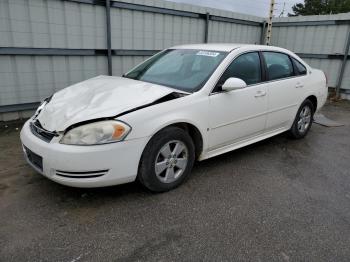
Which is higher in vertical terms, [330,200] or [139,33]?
[139,33]

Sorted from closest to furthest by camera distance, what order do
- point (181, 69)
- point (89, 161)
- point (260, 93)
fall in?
point (89, 161) < point (181, 69) < point (260, 93)

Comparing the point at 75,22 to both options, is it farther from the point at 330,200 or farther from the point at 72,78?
the point at 330,200

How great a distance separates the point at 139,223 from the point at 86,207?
584mm

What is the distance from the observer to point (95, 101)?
3.14m

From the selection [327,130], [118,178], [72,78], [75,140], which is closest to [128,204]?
[118,178]

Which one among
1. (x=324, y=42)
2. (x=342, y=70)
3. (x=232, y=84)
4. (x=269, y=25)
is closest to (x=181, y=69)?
(x=232, y=84)

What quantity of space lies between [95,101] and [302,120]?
142 inches

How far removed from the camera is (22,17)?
525 cm

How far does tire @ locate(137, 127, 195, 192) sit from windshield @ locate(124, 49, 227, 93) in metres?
0.62

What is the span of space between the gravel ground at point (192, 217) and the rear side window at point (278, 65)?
4.38ft

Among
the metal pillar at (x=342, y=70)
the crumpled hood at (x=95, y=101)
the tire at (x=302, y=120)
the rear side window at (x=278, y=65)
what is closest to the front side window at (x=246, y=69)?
the rear side window at (x=278, y=65)

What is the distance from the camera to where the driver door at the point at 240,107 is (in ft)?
11.8

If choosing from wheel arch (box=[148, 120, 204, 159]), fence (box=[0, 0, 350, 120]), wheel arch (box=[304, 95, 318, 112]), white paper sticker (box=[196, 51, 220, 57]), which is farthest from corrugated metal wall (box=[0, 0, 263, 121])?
wheel arch (box=[304, 95, 318, 112])

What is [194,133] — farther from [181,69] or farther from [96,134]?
[96,134]
